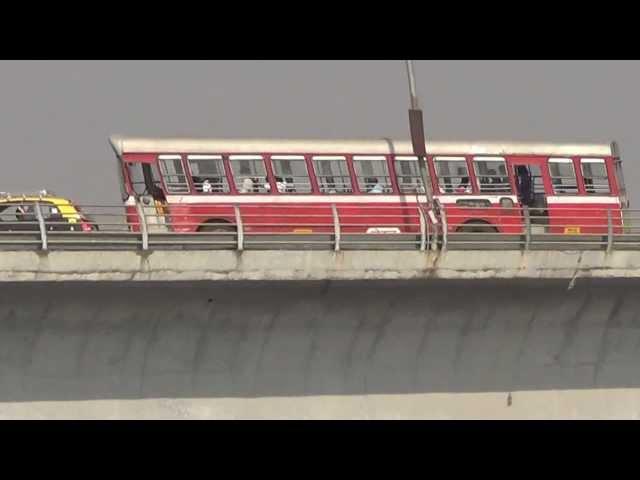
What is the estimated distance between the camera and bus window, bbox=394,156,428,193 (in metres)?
24.4

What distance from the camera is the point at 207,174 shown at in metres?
23.4

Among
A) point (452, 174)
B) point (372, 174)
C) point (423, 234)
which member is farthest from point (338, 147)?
point (423, 234)

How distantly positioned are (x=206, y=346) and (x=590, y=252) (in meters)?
7.55

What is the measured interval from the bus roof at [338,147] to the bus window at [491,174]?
22 cm

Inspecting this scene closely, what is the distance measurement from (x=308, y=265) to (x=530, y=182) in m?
10.6

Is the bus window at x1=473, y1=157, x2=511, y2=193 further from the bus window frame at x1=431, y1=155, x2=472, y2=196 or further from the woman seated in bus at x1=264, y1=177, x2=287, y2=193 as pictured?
the woman seated in bus at x1=264, y1=177, x2=287, y2=193

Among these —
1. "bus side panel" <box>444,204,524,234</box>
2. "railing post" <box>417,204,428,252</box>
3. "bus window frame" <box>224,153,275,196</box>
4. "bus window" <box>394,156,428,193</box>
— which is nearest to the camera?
"railing post" <box>417,204,428,252</box>

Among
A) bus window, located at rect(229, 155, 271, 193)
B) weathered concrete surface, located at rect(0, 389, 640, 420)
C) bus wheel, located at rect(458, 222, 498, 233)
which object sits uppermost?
bus window, located at rect(229, 155, 271, 193)

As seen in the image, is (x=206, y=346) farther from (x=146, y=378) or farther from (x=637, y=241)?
(x=637, y=241)

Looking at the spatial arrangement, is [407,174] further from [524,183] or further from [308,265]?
[308,265]

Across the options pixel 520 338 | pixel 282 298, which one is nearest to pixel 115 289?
pixel 282 298

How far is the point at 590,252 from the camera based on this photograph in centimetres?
1830

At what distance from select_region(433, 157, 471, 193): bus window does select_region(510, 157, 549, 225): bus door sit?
1.36 m

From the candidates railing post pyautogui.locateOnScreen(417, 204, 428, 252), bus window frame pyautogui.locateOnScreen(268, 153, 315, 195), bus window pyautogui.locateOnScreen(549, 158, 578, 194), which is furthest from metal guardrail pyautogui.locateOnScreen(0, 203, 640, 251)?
bus window pyautogui.locateOnScreen(549, 158, 578, 194)
